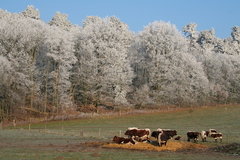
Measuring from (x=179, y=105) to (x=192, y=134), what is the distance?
44993 millimetres

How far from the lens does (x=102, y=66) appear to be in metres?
70.6

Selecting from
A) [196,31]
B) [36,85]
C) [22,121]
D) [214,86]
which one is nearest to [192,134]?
[22,121]

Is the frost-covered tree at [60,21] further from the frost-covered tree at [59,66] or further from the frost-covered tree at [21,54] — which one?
the frost-covered tree at [21,54]

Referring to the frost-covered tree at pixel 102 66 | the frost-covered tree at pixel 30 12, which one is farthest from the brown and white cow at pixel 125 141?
the frost-covered tree at pixel 30 12

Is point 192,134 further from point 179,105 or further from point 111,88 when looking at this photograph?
point 179,105

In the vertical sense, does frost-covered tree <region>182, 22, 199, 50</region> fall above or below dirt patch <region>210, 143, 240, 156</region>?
above

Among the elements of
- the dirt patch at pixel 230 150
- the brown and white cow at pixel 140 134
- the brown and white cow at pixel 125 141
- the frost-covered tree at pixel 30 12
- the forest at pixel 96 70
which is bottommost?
the dirt patch at pixel 230 150

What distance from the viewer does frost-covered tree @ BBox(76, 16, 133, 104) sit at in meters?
69.7

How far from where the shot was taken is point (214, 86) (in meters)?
85.3

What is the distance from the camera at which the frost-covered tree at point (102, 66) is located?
69688 mm

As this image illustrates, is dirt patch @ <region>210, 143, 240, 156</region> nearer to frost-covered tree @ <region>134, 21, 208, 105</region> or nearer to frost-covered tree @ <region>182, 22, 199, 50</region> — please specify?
frost-covered tree @ <region>134, 21, 208, 105</region>

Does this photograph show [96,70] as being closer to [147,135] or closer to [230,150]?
[147,135]

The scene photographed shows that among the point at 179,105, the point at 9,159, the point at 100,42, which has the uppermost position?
the point at 100,42

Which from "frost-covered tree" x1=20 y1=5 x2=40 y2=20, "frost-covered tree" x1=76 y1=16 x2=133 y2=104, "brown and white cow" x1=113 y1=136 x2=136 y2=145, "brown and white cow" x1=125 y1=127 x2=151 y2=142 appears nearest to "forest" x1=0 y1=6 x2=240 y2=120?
"frost-covered tree" x1=76 y1=16 x2=133 y2=104
